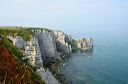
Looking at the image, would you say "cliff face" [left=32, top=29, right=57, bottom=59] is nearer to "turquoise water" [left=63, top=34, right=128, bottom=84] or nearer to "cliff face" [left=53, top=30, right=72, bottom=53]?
"turquoise water" [left=63, top=34, right=128, bottom=84]

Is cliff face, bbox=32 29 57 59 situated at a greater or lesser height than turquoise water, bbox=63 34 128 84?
greater

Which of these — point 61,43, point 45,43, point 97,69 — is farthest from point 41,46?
point 61,43

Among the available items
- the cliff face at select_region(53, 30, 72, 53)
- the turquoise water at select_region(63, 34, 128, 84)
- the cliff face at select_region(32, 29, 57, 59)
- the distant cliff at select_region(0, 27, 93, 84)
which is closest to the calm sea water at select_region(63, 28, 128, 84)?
the turquoise water at select_region(63, 34, 128, 84)

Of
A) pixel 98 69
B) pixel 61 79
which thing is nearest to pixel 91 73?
pixel 98 69

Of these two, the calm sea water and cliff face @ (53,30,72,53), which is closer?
the calm sea water

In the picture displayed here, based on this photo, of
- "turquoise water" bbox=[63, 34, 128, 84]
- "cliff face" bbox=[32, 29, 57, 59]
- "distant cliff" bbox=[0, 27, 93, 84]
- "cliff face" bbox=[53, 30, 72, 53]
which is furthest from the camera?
"cliff face" bbox=[53, 30, 72, 53]

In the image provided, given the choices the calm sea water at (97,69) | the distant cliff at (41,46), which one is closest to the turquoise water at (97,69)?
the calm sea water at (97,69)

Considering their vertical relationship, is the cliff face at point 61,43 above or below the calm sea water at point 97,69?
above

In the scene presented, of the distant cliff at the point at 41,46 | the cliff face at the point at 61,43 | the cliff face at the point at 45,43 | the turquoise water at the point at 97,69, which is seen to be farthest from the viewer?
the cliff face at the point at 61,43

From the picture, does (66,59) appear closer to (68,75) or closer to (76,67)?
(76,67)

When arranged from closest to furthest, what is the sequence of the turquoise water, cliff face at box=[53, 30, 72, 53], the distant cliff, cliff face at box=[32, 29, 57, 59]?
the distant cliff < the turquoise water < cliff face at box=[32, 29, 57, 59] < cliff face at box=[53, 30, 72, 53]

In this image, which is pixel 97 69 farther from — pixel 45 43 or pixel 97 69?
pixel 45 43

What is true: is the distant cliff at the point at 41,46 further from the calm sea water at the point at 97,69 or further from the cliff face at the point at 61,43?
the calm sea water at the point at 97,69
